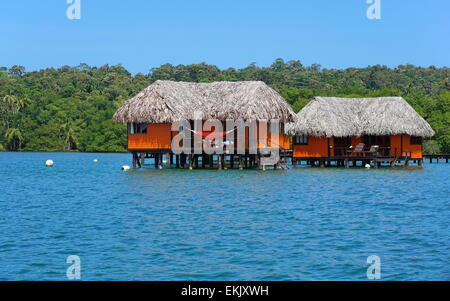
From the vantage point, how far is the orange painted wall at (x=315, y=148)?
45688 millimetres

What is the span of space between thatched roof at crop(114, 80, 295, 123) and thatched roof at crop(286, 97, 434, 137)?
374 centimetres

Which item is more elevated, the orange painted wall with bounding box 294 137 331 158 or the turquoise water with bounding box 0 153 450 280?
the orange painted wall with bounding box 294 137 331 158

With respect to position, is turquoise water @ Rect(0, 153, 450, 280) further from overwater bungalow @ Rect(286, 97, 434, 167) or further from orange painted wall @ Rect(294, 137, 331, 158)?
orange painted wall @ Rect(294, 137, 331, 158)

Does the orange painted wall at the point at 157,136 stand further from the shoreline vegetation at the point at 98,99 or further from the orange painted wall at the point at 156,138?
the shoreline vegetation at the point at 98,99

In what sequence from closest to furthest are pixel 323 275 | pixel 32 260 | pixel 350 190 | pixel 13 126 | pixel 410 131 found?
pixel 323 275, pixel 32 260, pixel 350 190, pixel 410 131, pixel 13 126

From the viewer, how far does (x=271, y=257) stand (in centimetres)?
1441

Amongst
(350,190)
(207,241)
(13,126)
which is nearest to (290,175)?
(350,190)

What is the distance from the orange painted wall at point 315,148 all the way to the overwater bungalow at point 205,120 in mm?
4209

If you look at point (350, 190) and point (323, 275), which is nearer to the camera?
point (323, 275)

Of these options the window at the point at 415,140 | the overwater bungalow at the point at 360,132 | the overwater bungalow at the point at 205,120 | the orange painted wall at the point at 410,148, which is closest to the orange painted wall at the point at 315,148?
the overwater bungalow at the point at 360,132

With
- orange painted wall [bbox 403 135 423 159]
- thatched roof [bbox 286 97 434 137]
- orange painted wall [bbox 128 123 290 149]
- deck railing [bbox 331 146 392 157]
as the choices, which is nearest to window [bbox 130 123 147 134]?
orange painted wall [bbox 128 123 290 149]

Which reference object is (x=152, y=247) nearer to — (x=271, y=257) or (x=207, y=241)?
(x=207, y=241)

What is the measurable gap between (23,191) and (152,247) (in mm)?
16862

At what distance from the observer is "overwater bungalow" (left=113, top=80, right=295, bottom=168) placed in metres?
39.8
